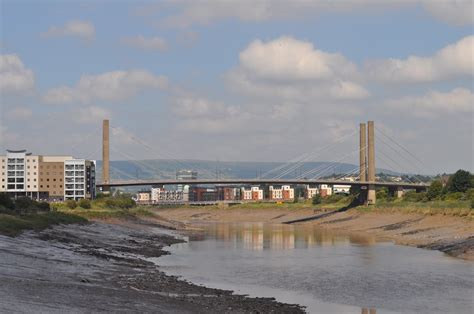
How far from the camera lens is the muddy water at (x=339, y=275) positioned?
1037 inches

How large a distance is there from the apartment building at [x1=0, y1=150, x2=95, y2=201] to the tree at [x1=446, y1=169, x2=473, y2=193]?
57.9 metres

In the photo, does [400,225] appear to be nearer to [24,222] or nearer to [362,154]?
[24,222]

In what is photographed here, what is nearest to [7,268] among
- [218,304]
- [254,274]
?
[218,304]

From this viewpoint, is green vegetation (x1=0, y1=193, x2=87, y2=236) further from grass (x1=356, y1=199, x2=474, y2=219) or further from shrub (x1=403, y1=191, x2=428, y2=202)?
shrub (x1=403, y1=191, x2=428, y2=202)

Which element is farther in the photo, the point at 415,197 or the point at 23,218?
the point at 415,197

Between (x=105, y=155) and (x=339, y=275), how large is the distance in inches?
3735

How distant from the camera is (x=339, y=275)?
115ft

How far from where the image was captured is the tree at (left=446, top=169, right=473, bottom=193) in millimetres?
93500

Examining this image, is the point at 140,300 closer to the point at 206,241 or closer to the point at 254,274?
the point at 254,274

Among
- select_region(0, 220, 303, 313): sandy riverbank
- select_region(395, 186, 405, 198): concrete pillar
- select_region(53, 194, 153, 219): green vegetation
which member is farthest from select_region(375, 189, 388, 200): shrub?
select_region(0, 220, 303, 313): sandy riverbank

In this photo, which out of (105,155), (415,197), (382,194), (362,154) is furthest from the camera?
(105,155)

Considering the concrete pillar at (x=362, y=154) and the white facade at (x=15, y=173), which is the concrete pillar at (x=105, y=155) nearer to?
the white facade at (x=15, y=173)

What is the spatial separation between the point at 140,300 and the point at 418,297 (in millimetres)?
10691

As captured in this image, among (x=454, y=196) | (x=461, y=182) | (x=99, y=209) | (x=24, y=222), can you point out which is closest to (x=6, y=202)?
(x=24, y=222)
